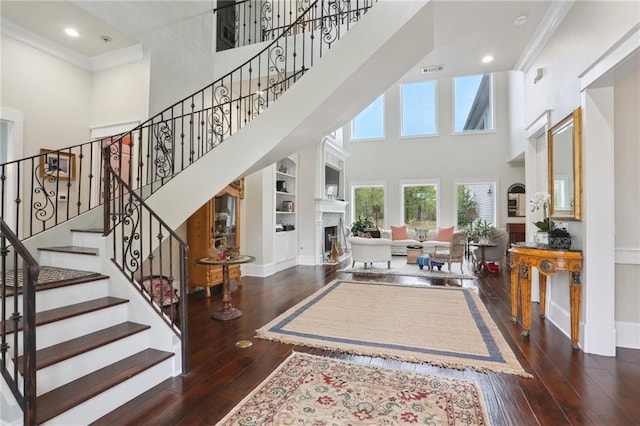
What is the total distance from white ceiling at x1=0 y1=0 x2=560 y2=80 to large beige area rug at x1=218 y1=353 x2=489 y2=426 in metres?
3.33

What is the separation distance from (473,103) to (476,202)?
3.11m

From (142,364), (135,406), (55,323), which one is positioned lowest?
(135,406)

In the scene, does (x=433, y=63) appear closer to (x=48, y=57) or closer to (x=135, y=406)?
(x=135, y=406)

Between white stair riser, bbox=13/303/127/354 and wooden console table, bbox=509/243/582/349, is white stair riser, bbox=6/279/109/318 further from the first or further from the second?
wooden console table, bbox=509/243/582/349

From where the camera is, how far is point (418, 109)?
1009cm

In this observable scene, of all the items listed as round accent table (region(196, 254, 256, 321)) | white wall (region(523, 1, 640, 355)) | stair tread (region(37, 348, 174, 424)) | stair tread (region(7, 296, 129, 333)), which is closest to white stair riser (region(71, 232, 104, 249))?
stair tread (region(7, 296, 129, 333))

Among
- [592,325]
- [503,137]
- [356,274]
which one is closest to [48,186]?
[356,274]

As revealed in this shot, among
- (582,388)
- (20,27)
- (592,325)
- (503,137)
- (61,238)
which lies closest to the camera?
(582,388)

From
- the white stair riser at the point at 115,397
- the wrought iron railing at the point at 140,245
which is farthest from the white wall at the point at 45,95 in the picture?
the white stair riser at the point at 115,397

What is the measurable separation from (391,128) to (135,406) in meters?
9.85

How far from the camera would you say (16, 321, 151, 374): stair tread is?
1.86 meters

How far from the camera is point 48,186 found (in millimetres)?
3971

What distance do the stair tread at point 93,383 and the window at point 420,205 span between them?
8.79 meters

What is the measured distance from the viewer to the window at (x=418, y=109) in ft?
32.7
